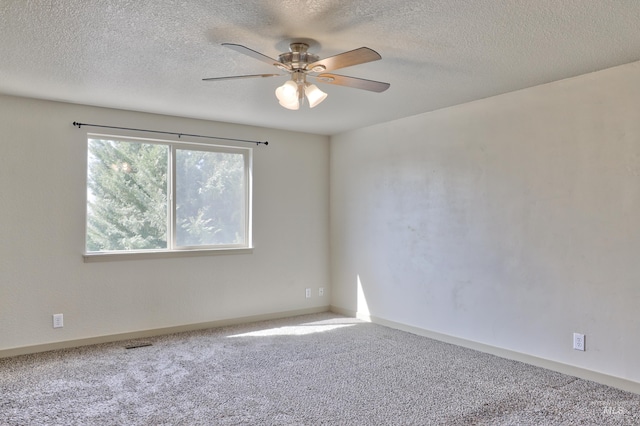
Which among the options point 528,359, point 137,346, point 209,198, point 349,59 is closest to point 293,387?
point 137,346

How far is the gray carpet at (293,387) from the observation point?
2.59 meters

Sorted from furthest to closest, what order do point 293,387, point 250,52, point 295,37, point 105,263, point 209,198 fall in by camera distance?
point 209,198
point 105,263
point 293,387
point 295,37
point 250,52

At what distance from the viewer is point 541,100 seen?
349 cm

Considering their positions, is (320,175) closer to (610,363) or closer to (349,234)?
(349,234)

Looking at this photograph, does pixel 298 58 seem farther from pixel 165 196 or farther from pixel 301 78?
pixel 165 196

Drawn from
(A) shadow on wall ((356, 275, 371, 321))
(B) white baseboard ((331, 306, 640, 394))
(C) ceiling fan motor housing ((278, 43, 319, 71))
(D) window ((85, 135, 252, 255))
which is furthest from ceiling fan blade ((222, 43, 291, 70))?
(A) shadow on wall ((356, 275, 371, 321))

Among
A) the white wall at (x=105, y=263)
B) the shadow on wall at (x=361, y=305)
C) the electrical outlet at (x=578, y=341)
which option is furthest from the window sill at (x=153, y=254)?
the electrical outlet at (x=578, y=341)

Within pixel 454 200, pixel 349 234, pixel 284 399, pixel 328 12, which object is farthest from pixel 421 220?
pixel 328 12

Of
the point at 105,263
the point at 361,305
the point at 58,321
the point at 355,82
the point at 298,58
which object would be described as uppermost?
the point at 298,58

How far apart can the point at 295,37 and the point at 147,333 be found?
3.25m

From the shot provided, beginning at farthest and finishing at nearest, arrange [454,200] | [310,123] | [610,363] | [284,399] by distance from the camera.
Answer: [310,123]
[454,200]
[610,363]
[284,399]

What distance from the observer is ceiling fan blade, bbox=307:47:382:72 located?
222 centimetres

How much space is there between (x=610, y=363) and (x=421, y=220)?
1.96 m

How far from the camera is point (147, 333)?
4.36 m
